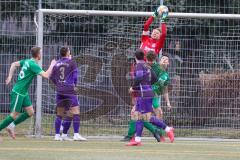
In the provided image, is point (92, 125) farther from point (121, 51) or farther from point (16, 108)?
point (16, 108)

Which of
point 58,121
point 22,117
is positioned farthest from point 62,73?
point 22,117

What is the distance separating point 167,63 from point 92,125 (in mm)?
2511

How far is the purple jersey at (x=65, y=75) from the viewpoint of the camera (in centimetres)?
1573

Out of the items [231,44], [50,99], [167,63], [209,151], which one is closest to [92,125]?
[50,99]

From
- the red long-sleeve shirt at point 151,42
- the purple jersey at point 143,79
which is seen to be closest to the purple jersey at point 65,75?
the red long-sleeve shirt at point 151,42

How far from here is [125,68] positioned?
1759cm

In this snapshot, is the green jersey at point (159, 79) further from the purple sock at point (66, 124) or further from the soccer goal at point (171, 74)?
the purple sock at point (66, 124)

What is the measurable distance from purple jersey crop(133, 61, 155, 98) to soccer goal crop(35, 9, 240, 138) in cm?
309

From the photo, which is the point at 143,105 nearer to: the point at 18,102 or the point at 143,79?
the point at 143,79

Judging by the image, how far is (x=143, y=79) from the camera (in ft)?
46.7

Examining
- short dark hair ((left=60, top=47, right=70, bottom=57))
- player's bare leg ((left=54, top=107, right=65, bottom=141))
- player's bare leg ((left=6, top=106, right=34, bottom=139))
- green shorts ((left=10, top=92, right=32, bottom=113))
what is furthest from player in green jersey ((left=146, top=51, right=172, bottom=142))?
green shorts ((left=10, top=92, right=32, bottom=113))

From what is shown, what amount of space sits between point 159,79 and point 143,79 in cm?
176

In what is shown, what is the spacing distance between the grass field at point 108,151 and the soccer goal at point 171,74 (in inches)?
118

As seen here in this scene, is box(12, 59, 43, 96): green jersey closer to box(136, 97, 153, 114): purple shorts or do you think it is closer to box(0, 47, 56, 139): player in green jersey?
box(0, 47, 56, 139): player in green jersey
